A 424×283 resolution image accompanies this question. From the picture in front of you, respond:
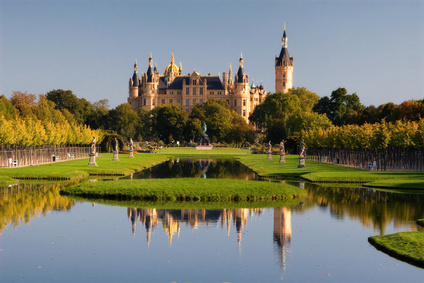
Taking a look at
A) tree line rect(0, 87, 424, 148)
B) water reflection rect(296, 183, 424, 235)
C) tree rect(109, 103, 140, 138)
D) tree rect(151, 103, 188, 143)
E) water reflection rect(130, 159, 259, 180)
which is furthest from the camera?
tree rect(151, 103, 188, 143)

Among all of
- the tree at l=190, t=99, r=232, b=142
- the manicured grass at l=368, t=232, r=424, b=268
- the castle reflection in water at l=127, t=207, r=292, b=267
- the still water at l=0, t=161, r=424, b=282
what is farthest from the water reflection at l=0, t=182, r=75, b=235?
the tree at l=190, t=99, r=232, b=142

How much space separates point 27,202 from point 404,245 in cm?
1835

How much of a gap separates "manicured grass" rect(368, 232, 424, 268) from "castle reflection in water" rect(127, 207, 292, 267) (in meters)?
3.18

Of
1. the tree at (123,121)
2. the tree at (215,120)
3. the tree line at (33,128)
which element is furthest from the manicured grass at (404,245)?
the tree at (215,120)

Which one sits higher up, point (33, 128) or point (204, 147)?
point (33, 128)

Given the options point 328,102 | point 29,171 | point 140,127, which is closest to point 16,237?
point 29,171

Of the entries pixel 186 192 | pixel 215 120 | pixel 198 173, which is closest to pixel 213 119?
pixel 215 120

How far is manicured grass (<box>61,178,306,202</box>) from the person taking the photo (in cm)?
3109

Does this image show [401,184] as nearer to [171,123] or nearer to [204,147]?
[204,147]

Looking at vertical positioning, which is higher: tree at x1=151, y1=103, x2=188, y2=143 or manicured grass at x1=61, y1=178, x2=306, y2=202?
tree at x1=151, y1=103, x2=188, y2=143

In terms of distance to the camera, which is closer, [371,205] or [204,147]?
[371,205]

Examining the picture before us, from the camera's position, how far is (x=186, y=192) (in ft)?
104

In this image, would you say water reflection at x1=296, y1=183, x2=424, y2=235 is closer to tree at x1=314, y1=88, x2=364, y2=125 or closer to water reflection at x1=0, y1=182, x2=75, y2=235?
water reflection at x1=0, y1=182, x2=75, y2=235

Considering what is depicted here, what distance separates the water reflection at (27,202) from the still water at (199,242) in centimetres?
5
